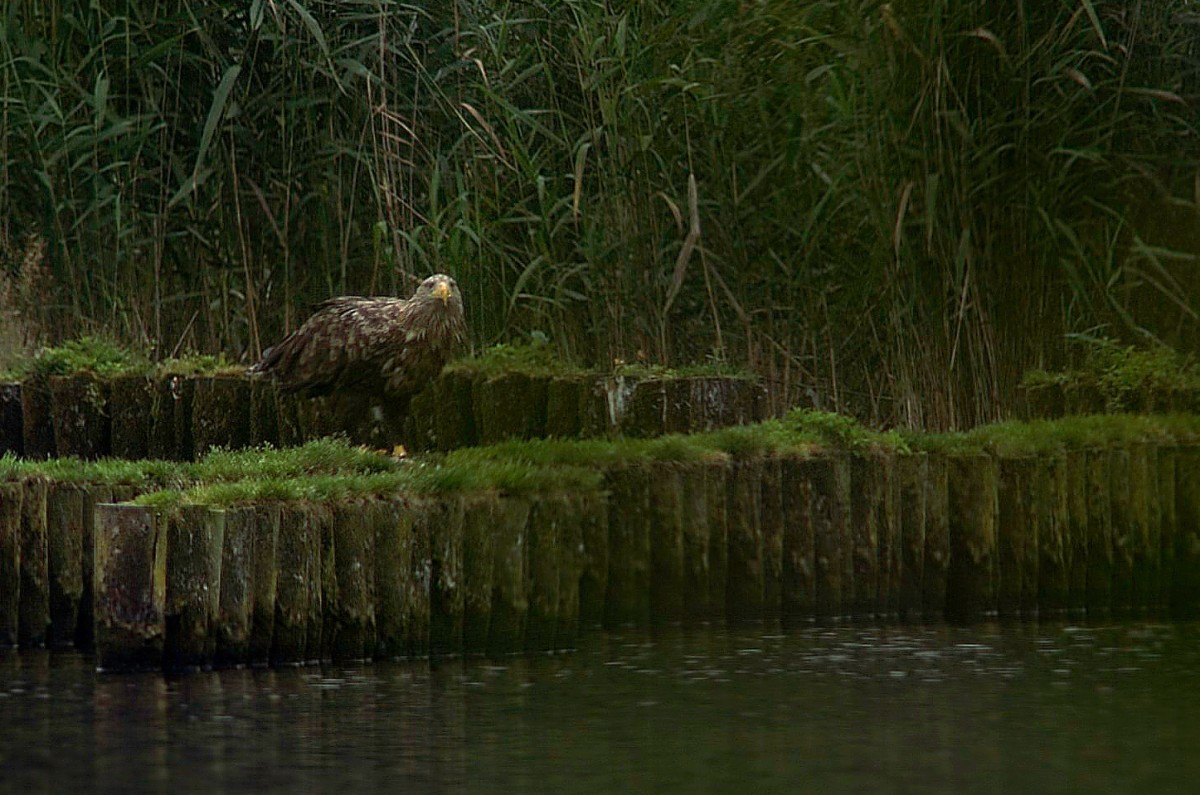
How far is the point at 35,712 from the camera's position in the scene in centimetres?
635

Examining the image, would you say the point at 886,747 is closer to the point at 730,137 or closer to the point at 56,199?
the point at 730,137

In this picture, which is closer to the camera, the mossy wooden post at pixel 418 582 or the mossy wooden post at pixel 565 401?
the mossy wooden post at pixel 418 582

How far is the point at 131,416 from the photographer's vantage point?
940 centimetres

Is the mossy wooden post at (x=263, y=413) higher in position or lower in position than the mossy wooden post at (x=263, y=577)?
higher

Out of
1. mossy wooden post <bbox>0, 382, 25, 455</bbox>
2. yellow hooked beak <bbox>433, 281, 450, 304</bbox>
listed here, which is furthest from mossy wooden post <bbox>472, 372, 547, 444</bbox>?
mossy wooden post <bbox>0, 382, 25, 455</bbox>

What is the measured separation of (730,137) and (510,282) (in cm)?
116

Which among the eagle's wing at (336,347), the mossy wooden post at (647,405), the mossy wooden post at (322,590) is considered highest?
the eagle's wing at (336,347)

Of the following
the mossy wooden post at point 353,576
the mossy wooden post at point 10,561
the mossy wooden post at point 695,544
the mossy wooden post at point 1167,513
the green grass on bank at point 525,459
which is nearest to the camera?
the mossy wooden post at point 353,576

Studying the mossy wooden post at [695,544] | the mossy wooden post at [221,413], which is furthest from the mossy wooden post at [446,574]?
the mossy wooden post at [221,413]

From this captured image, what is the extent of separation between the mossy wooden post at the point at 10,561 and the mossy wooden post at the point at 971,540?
10.6 ft

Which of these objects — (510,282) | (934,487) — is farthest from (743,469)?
(510,282)

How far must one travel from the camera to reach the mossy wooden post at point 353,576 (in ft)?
23.5

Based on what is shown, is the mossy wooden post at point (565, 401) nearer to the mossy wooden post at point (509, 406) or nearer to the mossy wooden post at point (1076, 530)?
the mossy wooden post at point (509, 406)

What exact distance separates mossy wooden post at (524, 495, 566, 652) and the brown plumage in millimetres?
1216
